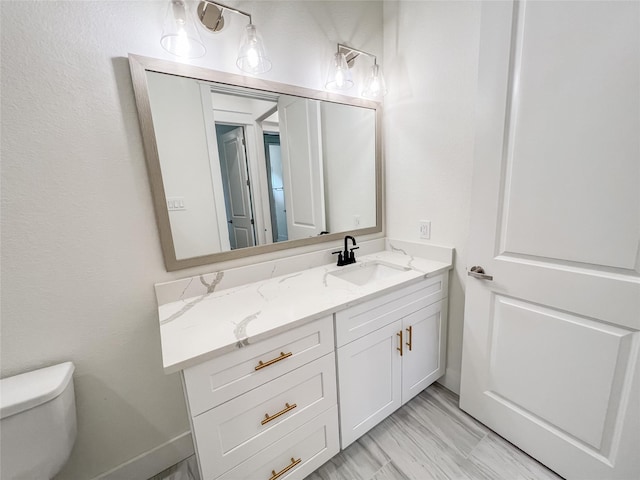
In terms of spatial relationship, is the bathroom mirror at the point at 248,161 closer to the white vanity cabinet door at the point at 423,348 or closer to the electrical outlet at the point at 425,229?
the electrical outlet at the point at 425,229

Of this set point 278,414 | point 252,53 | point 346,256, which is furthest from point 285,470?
point 252,53

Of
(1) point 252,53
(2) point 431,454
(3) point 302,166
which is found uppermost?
(1) point 252,53

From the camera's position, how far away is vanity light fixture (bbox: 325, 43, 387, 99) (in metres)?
1.48

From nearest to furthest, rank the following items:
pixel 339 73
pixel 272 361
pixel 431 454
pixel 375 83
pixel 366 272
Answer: pixel 272 361 < pixel 431 454 < pixel 339 73 < pixel 375 83 < pixel 366 272

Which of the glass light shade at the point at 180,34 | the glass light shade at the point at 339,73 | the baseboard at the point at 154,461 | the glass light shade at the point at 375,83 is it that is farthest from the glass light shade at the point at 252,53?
the baseboard at the point at 154,461

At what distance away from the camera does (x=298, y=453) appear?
108 centimetres

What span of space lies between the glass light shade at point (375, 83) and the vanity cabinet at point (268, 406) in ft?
4.68

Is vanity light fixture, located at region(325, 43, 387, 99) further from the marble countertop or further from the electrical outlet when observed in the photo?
the marble countertop

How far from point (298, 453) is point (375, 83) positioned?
1994mm

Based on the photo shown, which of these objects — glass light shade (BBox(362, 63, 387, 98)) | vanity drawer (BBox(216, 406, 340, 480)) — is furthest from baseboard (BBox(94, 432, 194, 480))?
glass light shade (BBox(362, 63, 387, 98))

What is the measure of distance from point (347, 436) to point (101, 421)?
43.9 inches

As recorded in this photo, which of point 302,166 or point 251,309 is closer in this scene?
point 251,309

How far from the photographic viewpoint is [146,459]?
124 cm

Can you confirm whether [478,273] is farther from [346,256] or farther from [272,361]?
[272,361]
